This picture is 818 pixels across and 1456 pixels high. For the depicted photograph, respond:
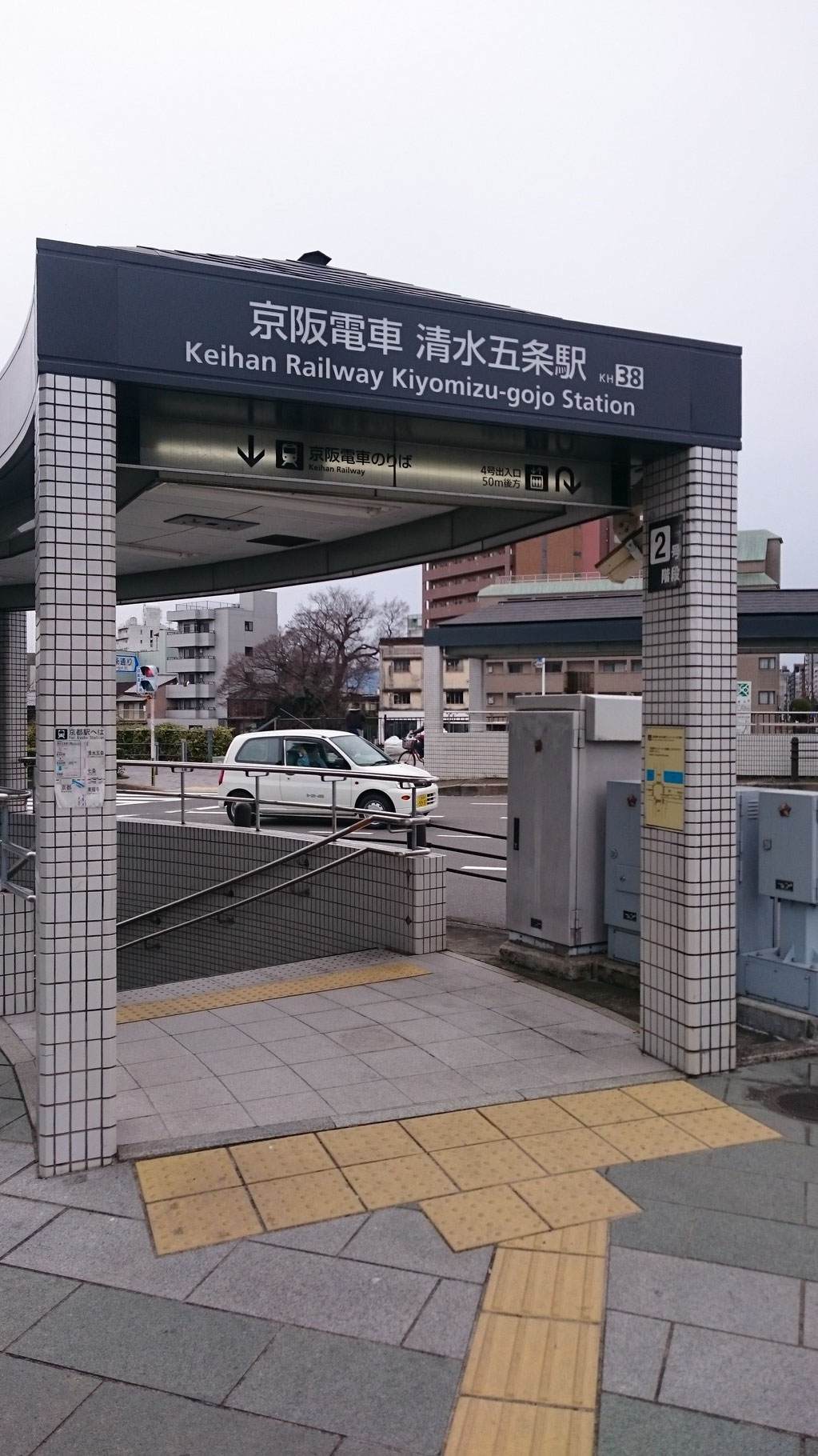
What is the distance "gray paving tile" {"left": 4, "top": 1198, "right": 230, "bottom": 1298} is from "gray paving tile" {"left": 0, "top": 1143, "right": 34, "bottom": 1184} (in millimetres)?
546

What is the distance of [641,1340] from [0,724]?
15.5m

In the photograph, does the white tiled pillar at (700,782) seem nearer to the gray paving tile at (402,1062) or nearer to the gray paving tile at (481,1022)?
the gray paving tile at (481,1022)

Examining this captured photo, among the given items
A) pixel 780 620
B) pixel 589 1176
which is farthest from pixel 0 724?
pixel 780 620

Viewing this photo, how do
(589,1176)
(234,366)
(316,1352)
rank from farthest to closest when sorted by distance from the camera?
(234,366)
(589,1176)
(316,1352)

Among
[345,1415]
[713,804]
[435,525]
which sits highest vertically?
[435,525]

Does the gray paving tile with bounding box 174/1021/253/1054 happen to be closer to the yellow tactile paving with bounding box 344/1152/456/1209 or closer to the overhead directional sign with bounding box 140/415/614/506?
the yellow tactile paving with bounding box 344/1152/456/1209

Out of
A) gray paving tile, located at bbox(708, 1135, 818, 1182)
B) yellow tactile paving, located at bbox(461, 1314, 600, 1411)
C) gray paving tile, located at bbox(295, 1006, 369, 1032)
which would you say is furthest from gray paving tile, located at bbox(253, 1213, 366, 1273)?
gray paving tile, located at bbox(295, 1006, 369, 1032)

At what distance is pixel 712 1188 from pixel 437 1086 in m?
1.55

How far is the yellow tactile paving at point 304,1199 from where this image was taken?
4184mm

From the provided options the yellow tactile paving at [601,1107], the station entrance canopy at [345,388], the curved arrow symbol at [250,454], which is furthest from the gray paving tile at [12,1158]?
the curved arrow symbol at [250,454]

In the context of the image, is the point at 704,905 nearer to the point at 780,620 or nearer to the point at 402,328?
the point at 402,328

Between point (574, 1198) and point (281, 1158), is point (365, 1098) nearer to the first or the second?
point (281, 1158)

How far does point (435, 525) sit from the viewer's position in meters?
8.41

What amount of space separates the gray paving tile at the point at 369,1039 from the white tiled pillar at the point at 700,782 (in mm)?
1473
